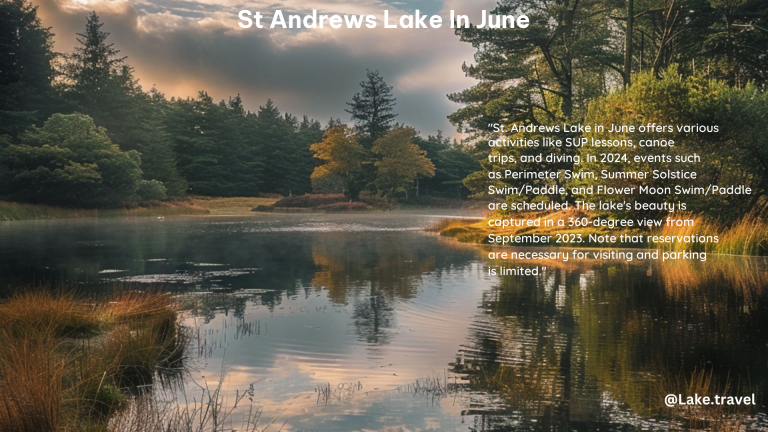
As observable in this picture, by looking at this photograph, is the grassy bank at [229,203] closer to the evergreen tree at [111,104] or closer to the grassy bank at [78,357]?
the evergreen tree at [111,104]

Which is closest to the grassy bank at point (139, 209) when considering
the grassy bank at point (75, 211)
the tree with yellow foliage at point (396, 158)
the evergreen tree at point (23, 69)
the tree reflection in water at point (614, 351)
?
the grassy bank at point (75, 211)

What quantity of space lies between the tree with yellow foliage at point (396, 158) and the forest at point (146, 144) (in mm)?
145

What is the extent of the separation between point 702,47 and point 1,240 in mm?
35016

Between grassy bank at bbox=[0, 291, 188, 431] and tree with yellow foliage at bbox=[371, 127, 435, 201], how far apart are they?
248ft

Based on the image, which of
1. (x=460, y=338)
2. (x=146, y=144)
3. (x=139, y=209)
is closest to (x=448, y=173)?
(x=146, y=144)

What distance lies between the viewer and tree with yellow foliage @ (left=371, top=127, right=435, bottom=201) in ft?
285

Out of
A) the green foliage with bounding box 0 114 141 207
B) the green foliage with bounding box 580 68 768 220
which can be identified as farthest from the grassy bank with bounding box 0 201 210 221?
the green foliage with bounding box 580 68 768 220

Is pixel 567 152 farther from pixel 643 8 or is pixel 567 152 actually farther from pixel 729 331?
pixel 729 331

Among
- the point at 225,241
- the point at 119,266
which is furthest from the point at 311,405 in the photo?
the point at 225,241

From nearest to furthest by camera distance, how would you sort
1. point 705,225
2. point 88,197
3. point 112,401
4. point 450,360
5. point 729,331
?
point 112,401 < point 450,360 < point 729,331 < point 705,225 < point 88,197

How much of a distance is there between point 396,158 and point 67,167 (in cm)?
4521

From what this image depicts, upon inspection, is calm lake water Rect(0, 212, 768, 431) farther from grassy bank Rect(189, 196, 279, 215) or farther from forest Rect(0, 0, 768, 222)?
grassy bank Rect(189, 196, 279, 215)

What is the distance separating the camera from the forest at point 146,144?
5297 cm

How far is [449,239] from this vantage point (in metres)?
35.4
